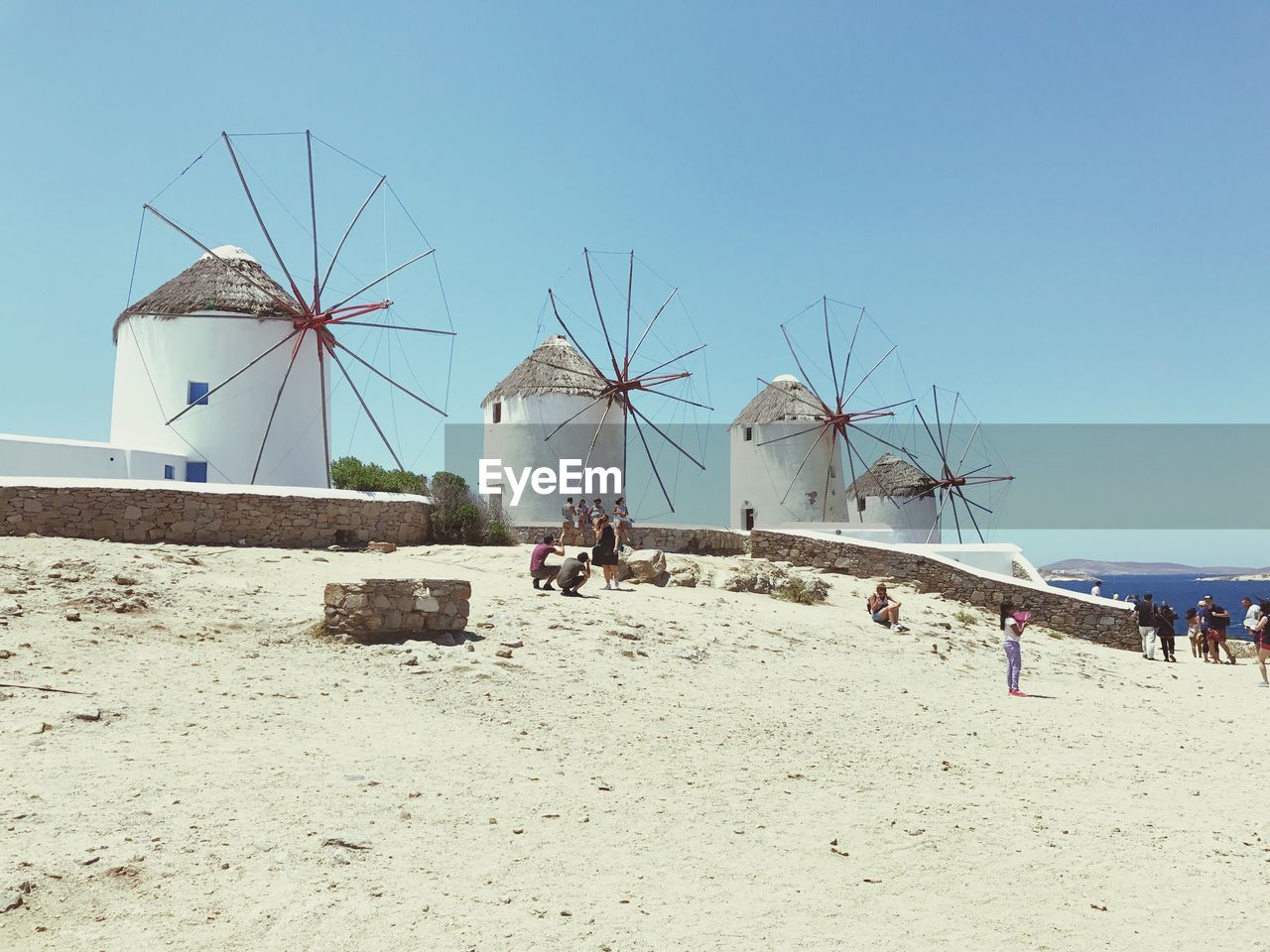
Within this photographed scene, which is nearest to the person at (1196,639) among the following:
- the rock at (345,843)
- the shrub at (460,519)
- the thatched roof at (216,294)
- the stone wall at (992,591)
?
the stone wall at (992,591)

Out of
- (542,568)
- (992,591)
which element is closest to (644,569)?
(542,568)

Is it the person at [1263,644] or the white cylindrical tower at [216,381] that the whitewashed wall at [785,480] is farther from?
the person at [1263,644]

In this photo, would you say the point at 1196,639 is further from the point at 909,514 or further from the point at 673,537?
the point at 909,514

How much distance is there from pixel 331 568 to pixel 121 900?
31.9 ft

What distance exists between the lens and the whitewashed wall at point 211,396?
2172 centimetres

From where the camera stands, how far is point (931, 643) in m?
14.0

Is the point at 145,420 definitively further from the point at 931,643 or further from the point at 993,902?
the point at 993,902

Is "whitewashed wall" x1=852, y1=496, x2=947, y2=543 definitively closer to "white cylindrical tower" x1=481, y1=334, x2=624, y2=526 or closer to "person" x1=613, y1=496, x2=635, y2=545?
"white cylindrical tower" x1=481, y1=334, x2=624, y2=526

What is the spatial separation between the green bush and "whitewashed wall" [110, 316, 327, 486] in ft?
22.0

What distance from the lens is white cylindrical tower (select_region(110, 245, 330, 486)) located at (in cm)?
2173

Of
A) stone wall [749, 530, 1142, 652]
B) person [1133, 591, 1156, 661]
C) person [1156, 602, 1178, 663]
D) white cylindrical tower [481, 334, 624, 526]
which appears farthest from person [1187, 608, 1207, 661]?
white cylindrical tower [481, 334, 624, 526]

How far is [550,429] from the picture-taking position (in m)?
28.1

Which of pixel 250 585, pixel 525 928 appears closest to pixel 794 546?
pixel 250 585

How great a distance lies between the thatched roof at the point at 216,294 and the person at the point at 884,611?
15.2 m
